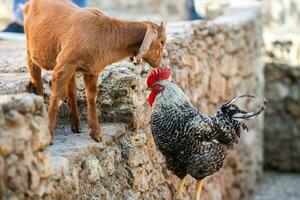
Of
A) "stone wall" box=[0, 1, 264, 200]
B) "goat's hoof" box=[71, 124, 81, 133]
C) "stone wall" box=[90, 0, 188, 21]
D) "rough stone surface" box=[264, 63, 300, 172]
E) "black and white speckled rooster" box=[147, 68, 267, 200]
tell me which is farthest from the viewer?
"stone wall" box=[90, 0, 188, 21]

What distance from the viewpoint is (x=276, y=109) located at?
11328 millimetres

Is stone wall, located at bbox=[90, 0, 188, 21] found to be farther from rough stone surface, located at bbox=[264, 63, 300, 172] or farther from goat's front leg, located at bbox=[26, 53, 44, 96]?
goat's front leg, located at bbox=[26, 53, 44, 96]

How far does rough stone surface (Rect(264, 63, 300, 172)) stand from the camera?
1115 centimetres

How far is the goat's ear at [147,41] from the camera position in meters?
4.09

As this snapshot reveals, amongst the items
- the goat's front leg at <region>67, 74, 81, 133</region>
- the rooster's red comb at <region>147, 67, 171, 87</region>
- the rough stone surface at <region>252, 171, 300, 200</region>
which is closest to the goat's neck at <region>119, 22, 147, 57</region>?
the rooster's red comb at <region>147, 67, 171, 87</region>

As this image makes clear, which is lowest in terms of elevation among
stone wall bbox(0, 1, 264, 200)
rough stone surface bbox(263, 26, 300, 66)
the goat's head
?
rough stone surface bbox(263, 26, 300, 66)

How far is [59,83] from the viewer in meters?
3.96

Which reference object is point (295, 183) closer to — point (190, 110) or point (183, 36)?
point (183, 36)

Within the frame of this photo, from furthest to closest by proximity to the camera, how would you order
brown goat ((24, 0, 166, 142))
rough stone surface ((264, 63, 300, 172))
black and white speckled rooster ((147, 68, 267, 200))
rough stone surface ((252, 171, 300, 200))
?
rough stone surface ((264, 63, 300, 172))
rough stone surface ((252, 171, 300, 200))
black and white speckled rooster ((147, 68, 267, 200))
brown goat ((24, 0, 166, 142))

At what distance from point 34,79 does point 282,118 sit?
731cm

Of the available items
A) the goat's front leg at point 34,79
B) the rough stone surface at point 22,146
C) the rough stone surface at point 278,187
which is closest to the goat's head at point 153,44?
the goat's front leg at point 34,79

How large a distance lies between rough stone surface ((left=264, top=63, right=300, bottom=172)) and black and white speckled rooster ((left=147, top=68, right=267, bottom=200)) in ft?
21.9

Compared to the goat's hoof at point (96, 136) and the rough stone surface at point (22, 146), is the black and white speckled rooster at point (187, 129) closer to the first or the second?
the goat's hoof at point (96, 136)

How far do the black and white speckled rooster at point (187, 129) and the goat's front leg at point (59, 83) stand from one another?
0.63 meters
